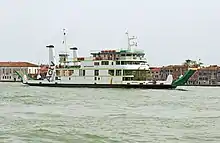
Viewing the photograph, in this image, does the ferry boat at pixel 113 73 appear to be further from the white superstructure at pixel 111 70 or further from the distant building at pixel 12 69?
the distant building at pixel 12 69

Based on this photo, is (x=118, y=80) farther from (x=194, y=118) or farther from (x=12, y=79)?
(x=12, y=79)

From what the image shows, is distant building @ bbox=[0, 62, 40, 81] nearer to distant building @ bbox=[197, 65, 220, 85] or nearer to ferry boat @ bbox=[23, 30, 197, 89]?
distant building @ bbox=[197, 65, 220, 85]

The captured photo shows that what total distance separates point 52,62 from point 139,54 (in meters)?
15.8

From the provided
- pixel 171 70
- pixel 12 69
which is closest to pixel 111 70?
pixel 171 70

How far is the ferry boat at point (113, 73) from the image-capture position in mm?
59125

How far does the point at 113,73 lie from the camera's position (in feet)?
201

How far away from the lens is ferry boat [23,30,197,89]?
59125 mm

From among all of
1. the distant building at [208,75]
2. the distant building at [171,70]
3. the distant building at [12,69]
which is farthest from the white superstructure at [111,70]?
the distant building at [12,69]

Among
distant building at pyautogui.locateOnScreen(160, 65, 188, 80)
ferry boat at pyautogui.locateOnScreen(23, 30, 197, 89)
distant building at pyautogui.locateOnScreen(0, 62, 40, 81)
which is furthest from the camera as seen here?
distant building at pyautogui.locateOnScreen(0, 62, 40, 81)

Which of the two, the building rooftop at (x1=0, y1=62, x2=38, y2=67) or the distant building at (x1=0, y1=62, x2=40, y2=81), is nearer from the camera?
the distant building at (x1=0, y1=62, x2=40, y2=81)

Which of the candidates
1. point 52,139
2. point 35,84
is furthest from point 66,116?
point 35,84

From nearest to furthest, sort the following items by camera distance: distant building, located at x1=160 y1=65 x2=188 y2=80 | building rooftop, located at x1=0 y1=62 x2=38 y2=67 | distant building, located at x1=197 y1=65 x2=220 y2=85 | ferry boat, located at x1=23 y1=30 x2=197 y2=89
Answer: ferry boat, located at x1=23 y1=30 x2=197 y2=89, distant building, located at x1=160 y1=65 x2=188 y2=80, distant building, located at x1=197 y1=65 x2=220 y2=85, building rooftop, located at x1=0 y1=62 x2=38 y2=67

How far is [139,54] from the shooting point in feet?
202

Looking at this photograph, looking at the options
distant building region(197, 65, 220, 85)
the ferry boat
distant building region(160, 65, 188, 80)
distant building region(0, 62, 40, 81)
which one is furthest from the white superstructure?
distant building region(0, 62, 40, 81)
